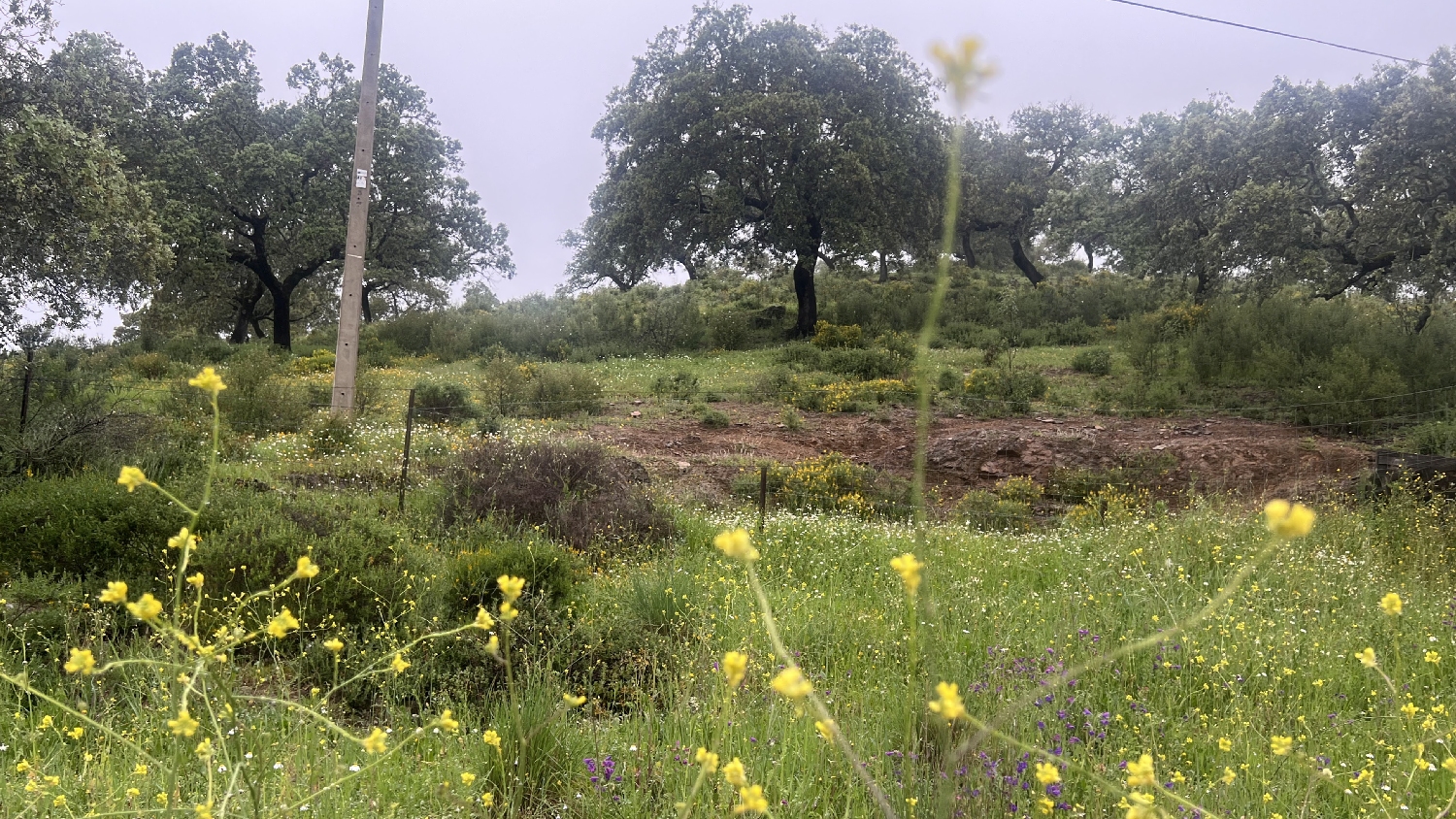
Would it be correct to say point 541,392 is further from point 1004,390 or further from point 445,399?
point 1004,390

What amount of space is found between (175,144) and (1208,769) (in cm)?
2215

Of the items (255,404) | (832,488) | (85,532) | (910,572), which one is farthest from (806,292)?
(910,572)

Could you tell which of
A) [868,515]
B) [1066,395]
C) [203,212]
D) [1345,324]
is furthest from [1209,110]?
[203,212]

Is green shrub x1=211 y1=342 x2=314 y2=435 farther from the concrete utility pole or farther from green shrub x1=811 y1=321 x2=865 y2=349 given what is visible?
green shrub x1=811 y1=321 x2=865 y2=349

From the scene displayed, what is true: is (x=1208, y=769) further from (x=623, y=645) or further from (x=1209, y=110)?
(x=1209, y=110)

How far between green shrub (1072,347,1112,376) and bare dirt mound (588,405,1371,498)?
12.4 ft

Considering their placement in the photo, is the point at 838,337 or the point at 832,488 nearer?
the point at 832,488

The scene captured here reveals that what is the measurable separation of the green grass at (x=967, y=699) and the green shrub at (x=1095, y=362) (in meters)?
10.2

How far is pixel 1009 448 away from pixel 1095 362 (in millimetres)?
6777

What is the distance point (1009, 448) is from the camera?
9.73 m

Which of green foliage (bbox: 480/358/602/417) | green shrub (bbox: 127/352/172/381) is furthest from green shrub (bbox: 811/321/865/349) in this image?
green shrub (bbox: 127/352/172/381)

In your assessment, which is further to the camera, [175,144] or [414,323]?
[414,323]

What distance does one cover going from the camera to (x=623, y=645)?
12.5ft

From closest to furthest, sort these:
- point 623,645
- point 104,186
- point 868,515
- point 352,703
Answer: point 352,703
point 623,645
point 868,515
point 104,186
